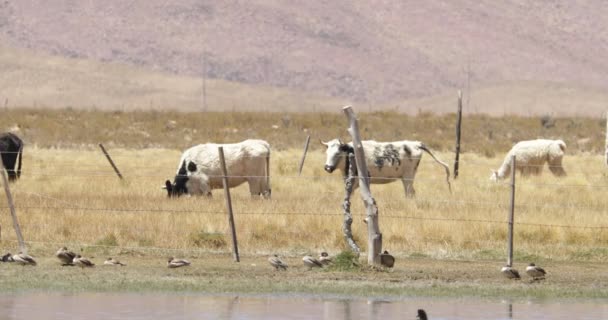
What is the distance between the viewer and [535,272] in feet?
52.3

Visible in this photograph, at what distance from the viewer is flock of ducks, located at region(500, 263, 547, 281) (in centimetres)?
1590

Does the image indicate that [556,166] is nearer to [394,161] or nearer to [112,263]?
[394,161]

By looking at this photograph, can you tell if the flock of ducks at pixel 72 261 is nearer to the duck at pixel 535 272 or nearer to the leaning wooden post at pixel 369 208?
the leaning wooden post at pixel 369 208

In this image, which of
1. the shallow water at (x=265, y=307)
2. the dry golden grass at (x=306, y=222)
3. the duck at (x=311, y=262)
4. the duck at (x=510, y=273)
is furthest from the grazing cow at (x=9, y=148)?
the duck at (x=510, y=273)

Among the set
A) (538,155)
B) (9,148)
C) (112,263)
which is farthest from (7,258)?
(538,155)

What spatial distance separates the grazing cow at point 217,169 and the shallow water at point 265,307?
35.2ft

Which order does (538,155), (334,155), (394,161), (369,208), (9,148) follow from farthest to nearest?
(538,155) < (9,148) < (394,161) < (334,155) < (369,208)

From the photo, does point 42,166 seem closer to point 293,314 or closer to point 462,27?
point 293,314

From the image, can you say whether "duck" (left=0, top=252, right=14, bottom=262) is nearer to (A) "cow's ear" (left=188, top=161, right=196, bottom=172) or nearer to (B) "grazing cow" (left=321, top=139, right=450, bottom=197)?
(A) "cow's ear" (left=188, top=161, right=196, bottom=172)

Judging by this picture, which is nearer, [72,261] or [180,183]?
[72,261]

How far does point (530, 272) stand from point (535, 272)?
6cm

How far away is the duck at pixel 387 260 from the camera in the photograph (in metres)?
16.6

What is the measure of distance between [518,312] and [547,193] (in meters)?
13.7

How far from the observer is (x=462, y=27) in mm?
135375
